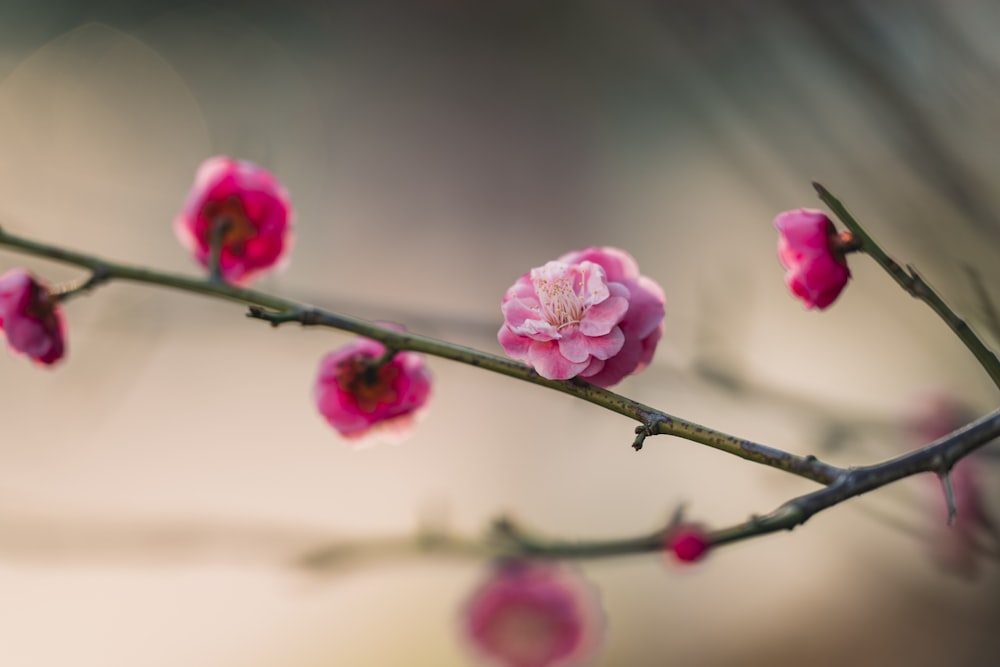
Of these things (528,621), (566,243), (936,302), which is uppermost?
(566,243)

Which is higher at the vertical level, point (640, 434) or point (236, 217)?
point (236, 217)

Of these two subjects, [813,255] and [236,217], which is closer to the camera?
[813,255]

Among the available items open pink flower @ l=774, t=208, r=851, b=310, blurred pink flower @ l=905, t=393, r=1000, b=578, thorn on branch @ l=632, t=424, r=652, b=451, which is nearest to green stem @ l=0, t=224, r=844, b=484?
thorn on branch @ l=632, t=424, r=652, b=451

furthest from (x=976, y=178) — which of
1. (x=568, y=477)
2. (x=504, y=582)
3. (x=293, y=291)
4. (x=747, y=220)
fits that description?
(x=747, y=220)

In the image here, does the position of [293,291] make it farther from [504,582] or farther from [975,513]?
[975,513]

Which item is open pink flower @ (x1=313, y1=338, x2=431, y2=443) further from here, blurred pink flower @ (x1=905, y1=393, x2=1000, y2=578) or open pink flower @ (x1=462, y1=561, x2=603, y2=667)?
blurred pink flower @ (x1=905, y1=393, x2=1000, y2=578)

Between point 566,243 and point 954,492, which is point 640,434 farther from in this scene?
point 566,243

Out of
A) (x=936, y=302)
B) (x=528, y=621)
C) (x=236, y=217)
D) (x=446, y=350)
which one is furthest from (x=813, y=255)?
(x=528, y=621)
